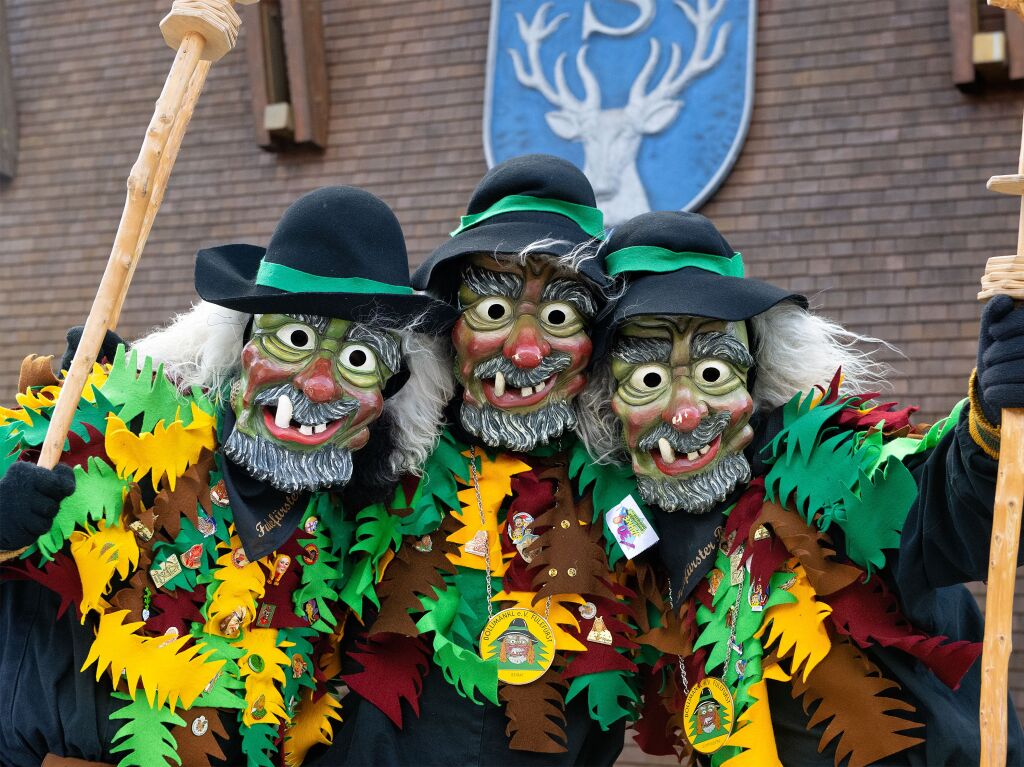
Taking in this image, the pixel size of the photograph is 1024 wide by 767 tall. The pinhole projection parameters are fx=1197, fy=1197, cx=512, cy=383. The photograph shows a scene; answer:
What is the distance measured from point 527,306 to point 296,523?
759mm

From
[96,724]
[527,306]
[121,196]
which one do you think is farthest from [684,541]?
[121,196]

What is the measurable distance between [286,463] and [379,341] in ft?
1.17

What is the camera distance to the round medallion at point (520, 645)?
9.41 ft

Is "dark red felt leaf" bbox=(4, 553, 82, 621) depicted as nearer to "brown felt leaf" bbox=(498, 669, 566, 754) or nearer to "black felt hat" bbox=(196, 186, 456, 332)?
"black felt hat" bbox=(196, 186, 456, 332)

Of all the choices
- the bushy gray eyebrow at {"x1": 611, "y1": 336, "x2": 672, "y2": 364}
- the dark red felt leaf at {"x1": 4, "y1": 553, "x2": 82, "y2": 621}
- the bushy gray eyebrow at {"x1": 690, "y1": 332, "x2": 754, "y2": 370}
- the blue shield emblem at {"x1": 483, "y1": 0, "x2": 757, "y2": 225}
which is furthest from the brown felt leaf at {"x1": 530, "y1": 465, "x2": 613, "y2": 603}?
the blue shield emblem at {"x1": 483, "y1": 0, "x2": 757, "y2": 225}

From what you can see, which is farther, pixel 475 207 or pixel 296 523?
pixel 475 207

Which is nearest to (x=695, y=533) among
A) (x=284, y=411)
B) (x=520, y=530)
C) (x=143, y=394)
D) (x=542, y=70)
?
(x=520, y=530)

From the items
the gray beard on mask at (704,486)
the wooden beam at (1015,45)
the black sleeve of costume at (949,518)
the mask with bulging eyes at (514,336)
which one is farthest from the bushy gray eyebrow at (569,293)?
the wooden beam at (1015,45)

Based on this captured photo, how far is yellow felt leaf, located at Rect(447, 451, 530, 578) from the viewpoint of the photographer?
296cm

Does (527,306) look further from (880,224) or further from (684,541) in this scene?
(880,224)

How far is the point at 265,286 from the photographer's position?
9.06ft

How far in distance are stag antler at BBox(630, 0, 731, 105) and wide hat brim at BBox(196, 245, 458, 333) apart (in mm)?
2857

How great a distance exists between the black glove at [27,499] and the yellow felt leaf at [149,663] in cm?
30

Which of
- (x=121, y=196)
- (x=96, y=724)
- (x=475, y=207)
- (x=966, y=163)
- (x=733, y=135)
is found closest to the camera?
(x=96, y=724)
